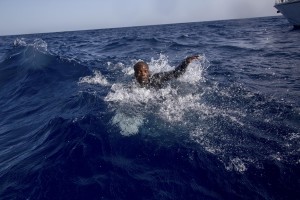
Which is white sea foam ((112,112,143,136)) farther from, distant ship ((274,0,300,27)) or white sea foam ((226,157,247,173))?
distant ship ((274,0,300,27))

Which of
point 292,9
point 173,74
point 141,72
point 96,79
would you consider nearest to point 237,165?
point 173,74

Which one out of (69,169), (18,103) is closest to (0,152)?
(69,169)

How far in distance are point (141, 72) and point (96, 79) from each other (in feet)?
10.5

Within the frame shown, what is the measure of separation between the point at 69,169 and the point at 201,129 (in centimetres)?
242

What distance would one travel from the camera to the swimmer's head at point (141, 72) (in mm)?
6638

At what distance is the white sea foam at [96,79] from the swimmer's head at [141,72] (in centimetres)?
231

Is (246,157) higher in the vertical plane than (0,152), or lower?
higher

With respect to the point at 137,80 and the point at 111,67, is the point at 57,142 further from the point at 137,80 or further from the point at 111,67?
the point at 111,67

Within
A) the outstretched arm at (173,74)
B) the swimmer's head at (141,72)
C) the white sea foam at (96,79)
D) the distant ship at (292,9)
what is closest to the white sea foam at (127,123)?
the swimmer's head at (141,72)

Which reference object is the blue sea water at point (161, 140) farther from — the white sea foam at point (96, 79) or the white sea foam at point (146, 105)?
the white sea foam at point (96, 79)

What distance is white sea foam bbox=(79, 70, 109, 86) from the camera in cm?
910

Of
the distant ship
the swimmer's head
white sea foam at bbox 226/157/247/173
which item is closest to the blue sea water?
white sea foam at bbox 226/157/247/173

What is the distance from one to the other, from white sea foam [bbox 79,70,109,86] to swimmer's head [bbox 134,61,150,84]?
231 centimetres

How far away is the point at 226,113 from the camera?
18.5 feet
